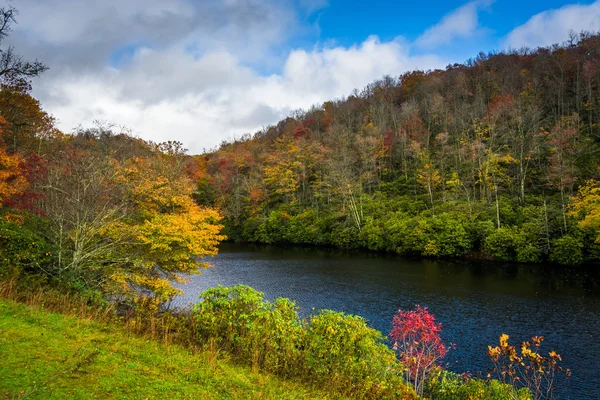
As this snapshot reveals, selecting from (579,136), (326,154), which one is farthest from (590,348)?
(326,154)

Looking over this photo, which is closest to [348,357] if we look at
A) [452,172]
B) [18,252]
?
[18,252]

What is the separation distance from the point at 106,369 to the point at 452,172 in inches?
2015

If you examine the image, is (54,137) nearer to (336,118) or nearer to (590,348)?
(590,348)

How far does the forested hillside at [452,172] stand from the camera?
35344 mm

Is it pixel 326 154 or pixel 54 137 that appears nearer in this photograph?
pixel 54 137

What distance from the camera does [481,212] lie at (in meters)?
39.0

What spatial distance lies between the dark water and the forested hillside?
14.9 ft

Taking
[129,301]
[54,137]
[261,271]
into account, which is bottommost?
[261,271]

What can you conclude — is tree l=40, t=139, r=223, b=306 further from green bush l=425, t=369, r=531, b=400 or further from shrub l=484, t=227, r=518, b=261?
shrub l=484, t=227, r=518, b=261

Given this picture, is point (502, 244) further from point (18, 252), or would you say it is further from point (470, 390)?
point (18, 252)

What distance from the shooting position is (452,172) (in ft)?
163

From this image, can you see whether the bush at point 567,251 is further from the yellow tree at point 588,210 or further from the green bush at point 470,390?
the green bush at point 470,390

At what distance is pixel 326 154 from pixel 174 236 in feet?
159

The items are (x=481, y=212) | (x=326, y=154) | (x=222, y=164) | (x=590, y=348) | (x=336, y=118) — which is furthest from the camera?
(x=336, y=118)
